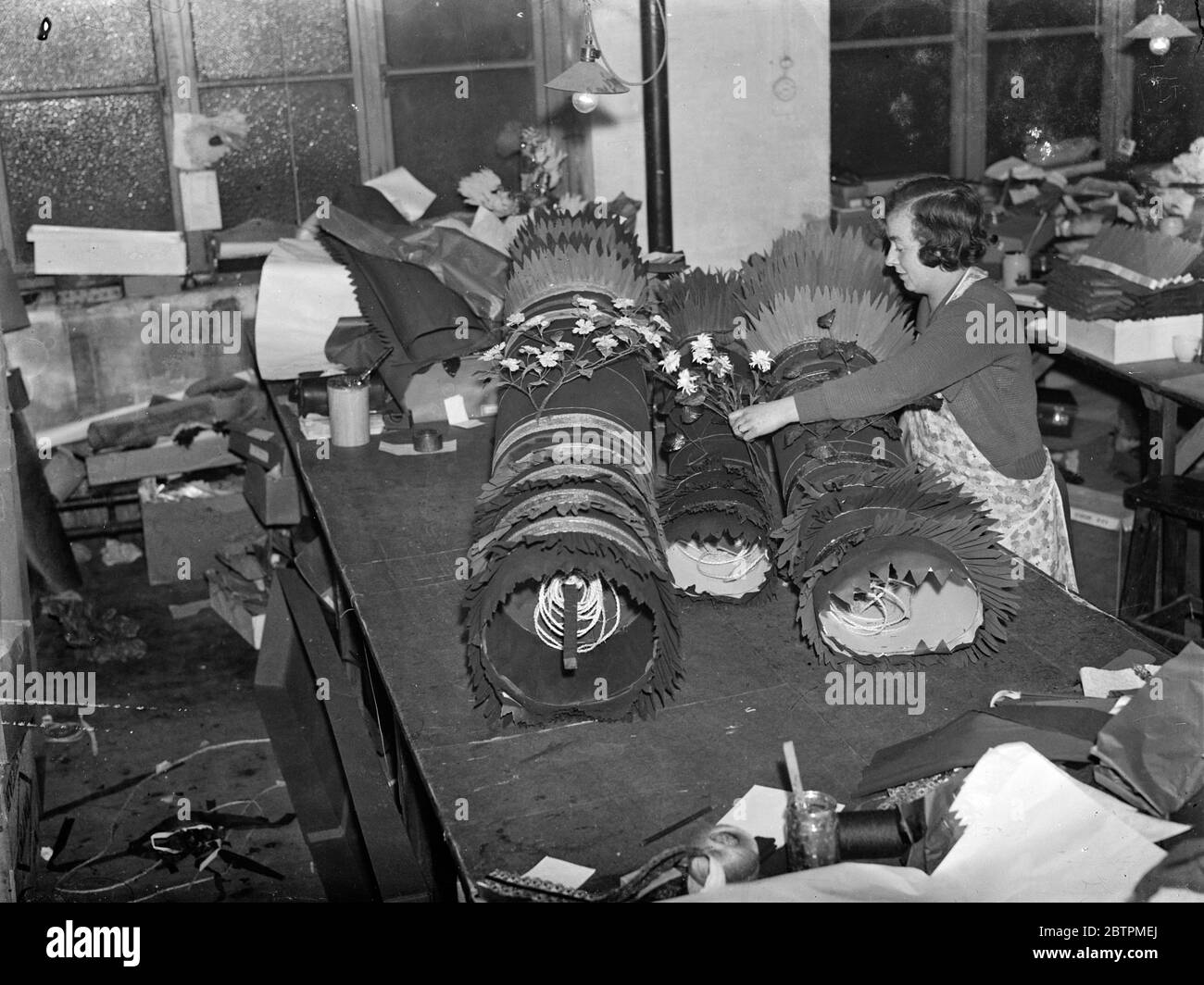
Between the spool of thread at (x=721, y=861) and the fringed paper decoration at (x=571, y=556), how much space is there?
1.85 ft

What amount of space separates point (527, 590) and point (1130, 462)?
3.74 meters

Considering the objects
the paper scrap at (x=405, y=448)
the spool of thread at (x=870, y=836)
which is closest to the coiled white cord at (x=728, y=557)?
the spool of thread at (x=870, y=836)

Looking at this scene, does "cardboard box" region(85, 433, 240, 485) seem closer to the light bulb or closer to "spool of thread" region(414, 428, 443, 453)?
"spool of thread" region(414, 428, 443, 453)

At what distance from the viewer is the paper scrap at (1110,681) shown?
8.64ft

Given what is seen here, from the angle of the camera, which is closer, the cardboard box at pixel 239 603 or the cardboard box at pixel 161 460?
the cardboard box at pixel 239 603

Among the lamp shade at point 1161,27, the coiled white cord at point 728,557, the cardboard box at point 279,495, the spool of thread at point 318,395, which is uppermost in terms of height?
the lamp shade at point 1161,27

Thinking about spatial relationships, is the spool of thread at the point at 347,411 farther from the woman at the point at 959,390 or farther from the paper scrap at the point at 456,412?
the woman at the point at 959,390

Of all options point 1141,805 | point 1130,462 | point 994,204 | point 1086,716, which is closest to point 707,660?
point 1086,716

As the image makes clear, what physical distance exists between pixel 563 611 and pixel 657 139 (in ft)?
11.7

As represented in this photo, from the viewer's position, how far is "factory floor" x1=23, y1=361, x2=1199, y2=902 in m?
3.82

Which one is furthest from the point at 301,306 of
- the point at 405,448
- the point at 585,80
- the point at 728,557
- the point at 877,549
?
the point at 877,549

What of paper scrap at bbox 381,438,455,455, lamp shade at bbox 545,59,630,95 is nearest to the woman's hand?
paper scrap at bbox 381,438,455,455

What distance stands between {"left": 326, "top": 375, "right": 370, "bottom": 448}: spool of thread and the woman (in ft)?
5.84

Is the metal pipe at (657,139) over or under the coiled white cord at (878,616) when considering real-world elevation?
over
